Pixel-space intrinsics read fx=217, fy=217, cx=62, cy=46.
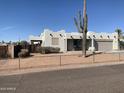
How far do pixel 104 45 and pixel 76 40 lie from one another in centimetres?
635

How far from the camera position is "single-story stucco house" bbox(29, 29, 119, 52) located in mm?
42562

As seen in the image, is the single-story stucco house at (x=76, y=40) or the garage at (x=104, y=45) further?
the garage at (x=104, y=45)

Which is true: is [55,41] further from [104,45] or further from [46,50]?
[104,45]

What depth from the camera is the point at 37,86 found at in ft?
30.8

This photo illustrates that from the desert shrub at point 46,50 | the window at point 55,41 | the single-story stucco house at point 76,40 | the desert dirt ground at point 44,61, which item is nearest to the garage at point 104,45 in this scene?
the single-story stucco house at point 76,40

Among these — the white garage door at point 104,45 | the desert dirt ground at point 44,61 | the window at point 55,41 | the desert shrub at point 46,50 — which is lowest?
the desert dirt ground at point 44,61

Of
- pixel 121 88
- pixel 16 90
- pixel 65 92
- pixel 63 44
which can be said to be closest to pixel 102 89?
pixel 121 88

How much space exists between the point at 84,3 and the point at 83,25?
270cm

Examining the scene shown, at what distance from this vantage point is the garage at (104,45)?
46125 millimetres

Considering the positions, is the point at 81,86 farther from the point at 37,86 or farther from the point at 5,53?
the point at 5,53

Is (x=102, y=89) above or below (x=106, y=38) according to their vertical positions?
below

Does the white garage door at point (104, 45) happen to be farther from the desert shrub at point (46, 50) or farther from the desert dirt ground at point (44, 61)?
the desert dirt ground at point (44, 61)

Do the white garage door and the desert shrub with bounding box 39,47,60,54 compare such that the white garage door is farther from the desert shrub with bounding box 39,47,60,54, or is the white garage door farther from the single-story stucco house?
the desert shrub with bounding box 39,47,60,54

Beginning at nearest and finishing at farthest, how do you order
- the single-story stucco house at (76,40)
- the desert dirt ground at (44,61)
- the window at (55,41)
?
the desert dirt ground at (44,61)
the single-story stucco house at (76,40)
the window at (55,41)
